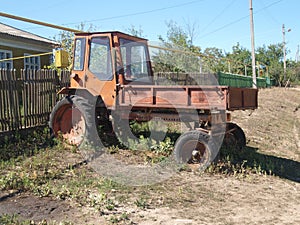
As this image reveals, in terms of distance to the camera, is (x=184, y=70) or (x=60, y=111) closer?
(x=60, y=111)

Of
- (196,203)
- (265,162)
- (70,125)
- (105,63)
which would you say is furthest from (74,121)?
(265,162)

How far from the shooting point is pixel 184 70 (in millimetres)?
23625

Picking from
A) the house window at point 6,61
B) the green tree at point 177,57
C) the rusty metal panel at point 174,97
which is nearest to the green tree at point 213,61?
the green tree at point 177,57

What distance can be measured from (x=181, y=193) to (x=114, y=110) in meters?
2.63

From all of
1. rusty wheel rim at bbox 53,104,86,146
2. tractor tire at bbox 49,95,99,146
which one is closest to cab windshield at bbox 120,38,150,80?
tractor tire at bbox 49,95,99,146

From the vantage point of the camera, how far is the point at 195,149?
6547mm

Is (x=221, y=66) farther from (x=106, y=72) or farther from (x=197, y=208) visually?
(x=197, y=208)

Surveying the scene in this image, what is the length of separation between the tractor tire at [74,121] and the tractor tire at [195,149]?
185 cm

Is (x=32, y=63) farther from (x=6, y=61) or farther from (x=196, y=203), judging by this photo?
(x=196, y=203)

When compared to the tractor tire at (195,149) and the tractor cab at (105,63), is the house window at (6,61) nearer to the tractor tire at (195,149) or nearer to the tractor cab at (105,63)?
the tractor cab at (105,63)

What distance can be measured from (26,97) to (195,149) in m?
4.35

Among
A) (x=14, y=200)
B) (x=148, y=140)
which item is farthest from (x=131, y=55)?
(x=14, y=200)

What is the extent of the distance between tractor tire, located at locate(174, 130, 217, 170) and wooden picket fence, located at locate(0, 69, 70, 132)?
390 centimetres

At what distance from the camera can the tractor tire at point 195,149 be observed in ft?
20.8
